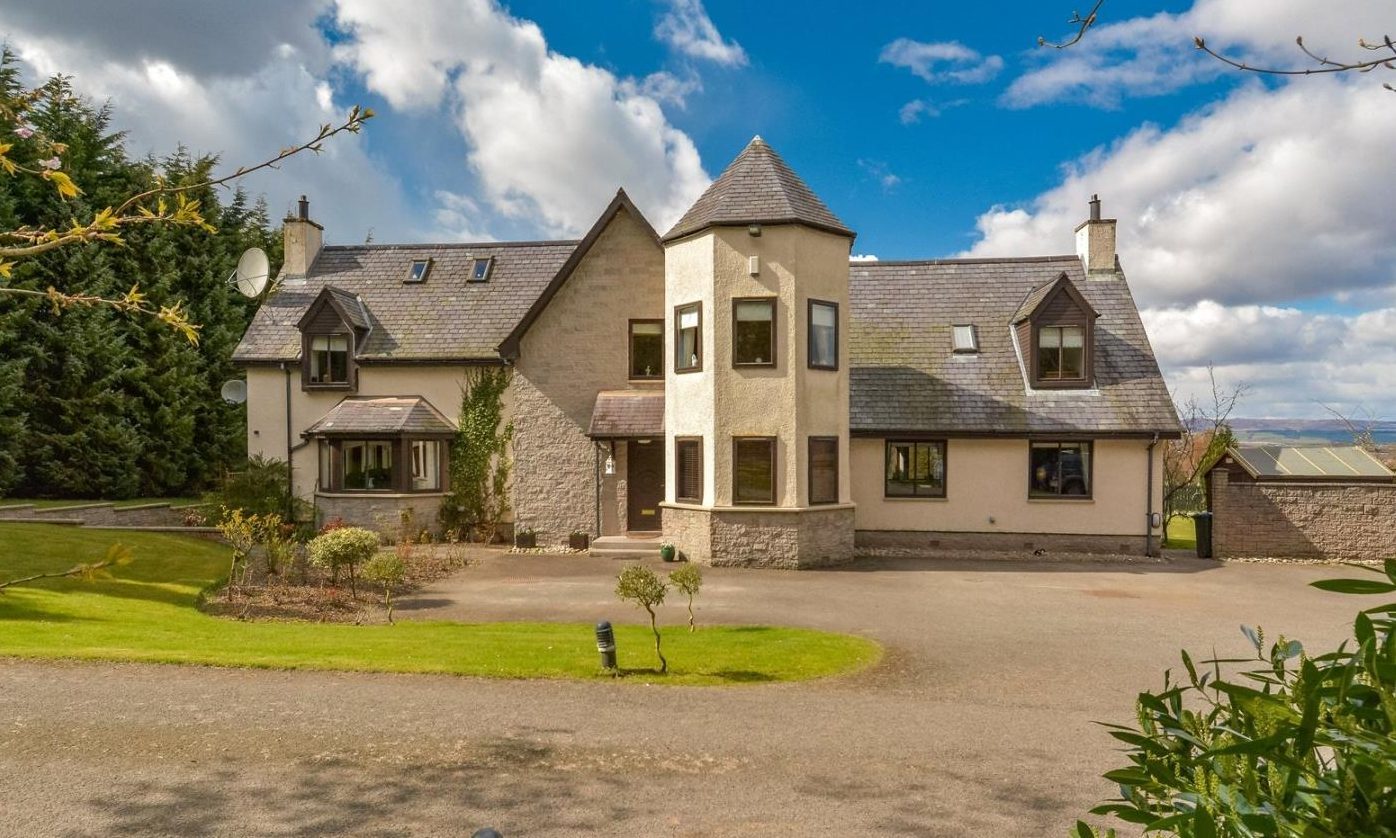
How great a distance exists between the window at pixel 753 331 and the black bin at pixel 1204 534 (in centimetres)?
1278

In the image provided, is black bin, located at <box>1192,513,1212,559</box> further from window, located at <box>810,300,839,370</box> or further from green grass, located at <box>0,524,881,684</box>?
green grass, located at <box>0,524,881,684</box>

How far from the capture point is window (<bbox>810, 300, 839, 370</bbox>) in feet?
64.5

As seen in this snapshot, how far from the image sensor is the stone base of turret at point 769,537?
62.3 feet

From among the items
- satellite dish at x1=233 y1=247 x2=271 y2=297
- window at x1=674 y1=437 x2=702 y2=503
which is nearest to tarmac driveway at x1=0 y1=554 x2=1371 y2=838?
window at x1=674 y1=437 x2=702 y2=503

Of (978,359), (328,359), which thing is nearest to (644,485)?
(978,359)

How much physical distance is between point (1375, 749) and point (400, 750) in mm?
7719

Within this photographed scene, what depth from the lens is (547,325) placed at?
2288cm

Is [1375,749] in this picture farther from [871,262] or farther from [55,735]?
[871,262]

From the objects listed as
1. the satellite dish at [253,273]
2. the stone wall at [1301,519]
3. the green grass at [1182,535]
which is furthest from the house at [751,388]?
the green grass at [1182,535]

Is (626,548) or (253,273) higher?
(253,273)

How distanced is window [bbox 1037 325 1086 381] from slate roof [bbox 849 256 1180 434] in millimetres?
589

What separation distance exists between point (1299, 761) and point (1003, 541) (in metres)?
20.9

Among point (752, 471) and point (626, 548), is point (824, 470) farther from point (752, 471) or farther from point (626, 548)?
point (626, 548)

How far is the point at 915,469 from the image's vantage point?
21.9 metres
